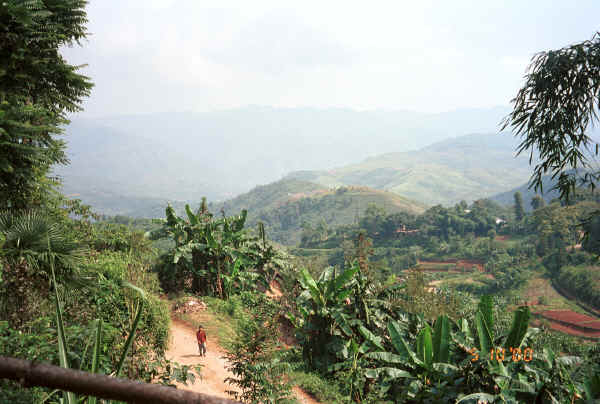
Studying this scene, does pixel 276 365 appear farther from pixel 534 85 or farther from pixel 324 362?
pixel 534 85

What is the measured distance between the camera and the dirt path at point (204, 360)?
274 inches

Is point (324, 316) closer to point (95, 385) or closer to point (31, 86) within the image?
point (31, 86)

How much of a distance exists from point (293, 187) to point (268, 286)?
15511 cm

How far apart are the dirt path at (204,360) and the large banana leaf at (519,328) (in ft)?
12.7

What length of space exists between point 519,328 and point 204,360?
662 centimetres

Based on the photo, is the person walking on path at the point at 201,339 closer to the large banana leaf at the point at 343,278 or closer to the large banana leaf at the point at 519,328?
the large banana leaf at the point at 343,278

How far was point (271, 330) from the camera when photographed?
4.58 meters

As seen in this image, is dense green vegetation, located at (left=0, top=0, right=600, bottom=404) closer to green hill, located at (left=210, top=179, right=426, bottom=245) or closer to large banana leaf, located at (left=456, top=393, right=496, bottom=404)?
large banana leaf, located at (left=456, top=393, right=496, bottom=404)

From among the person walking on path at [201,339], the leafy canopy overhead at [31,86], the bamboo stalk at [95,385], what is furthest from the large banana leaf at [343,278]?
the bamboo stalk at [95,385]

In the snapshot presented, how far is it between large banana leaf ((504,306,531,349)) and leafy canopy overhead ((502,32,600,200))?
6.96ft

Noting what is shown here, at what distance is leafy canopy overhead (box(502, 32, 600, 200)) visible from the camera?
16.7 feet

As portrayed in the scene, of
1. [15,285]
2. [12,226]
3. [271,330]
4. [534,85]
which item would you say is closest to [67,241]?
[12,226]

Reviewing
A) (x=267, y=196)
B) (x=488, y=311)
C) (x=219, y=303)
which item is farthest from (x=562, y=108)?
(x=267, y=196)
